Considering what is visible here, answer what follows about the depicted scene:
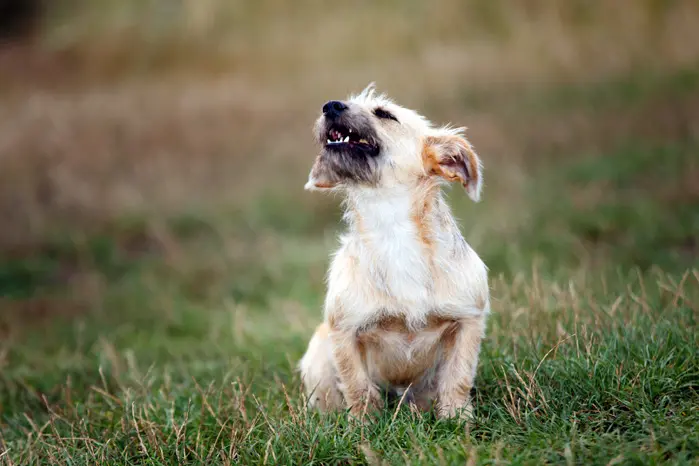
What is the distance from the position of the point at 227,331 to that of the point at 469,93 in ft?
24.9

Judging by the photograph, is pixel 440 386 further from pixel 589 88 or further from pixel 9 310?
pixel 589 88

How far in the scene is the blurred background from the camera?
31.3ft

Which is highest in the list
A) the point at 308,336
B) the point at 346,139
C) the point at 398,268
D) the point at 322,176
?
the point at 346,139

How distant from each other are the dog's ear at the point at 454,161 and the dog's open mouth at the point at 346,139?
0.36 metres

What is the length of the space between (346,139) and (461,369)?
1581 millimetres

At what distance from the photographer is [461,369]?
13.9 feet

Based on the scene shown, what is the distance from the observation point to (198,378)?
604 centimetres

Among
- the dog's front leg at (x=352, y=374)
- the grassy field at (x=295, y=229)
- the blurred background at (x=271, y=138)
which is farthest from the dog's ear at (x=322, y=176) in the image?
the blurred background at (x=271, y=138)

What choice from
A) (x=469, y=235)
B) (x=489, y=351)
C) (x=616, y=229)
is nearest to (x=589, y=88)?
(x=616, y=229)

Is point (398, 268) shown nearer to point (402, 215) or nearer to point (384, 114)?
point (402, 215)

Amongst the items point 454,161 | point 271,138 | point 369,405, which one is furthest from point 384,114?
point 271,138

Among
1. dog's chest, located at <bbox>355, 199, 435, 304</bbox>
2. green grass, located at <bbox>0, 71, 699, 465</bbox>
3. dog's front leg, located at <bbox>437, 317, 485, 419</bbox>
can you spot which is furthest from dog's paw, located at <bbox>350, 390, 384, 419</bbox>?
dog's chest, located at <bbox>355, 199, 435, 304</bbox>

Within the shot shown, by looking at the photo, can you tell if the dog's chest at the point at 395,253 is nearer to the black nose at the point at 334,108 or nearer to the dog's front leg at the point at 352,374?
the dog's front leg at the point at 352,374

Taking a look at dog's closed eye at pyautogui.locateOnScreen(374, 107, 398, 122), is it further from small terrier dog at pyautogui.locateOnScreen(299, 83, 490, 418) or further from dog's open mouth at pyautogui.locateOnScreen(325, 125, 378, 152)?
dog's open mouth at pyautogui.locateOnScreen(325, 125, 378, 152)
